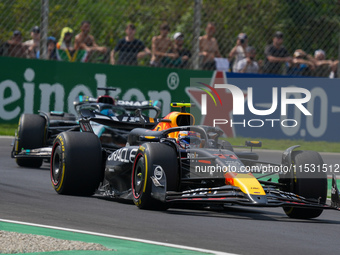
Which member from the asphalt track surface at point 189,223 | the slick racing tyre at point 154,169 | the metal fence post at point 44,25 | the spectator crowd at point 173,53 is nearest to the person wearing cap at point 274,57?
the spectator crowd at point 173,53

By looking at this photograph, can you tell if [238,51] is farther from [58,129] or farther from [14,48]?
[58,129]

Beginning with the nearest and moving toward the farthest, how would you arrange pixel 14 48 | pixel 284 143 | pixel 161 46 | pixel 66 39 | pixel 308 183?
pixel 308 183 < pixel 14 48 < pixel 66 39 < pixel 284 143 < pixel 161 46

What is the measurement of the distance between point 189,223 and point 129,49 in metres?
10.5

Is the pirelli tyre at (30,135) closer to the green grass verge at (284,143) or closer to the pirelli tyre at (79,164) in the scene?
the pirelli tyre at (79,164)

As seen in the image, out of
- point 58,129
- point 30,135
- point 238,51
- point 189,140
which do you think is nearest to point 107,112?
point 58,129

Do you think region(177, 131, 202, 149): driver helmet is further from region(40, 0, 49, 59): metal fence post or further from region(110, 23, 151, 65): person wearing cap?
region(110, 23, 151, 65): person wearing cap

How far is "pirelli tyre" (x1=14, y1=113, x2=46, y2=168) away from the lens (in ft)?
38.6

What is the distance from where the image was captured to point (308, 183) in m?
7.67

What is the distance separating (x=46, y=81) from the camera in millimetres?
16312

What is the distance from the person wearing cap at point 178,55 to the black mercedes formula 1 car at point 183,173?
8.23 m

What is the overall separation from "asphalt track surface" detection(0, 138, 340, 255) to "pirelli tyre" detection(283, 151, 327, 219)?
5.1 inches

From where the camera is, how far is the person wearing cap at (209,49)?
1731 centimetres

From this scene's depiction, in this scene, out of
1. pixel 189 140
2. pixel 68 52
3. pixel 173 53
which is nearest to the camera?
pixel 189 140

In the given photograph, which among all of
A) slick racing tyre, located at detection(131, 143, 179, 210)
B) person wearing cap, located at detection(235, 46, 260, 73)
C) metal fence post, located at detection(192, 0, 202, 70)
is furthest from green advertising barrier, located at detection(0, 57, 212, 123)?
slick racing tyre, located at detection(131, 143, 179, 210)
